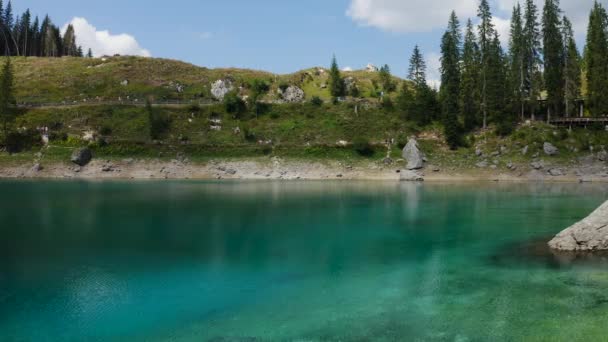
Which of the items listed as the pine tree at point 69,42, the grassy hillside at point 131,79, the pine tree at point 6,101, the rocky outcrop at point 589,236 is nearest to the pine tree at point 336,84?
the grassy hillside at point 131,79

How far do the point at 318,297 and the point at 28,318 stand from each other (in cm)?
1183

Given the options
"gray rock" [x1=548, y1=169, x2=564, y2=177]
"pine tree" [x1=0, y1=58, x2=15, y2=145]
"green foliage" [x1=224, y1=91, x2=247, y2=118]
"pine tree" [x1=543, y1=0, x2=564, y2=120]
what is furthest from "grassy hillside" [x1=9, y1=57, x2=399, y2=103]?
"gray rock" [x1=548, y1=169, x2=564, y2=177]

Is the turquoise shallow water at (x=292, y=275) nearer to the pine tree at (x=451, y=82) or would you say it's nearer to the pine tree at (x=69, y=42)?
the pine tree at (x=451, y=82)

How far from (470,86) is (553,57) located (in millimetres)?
17933

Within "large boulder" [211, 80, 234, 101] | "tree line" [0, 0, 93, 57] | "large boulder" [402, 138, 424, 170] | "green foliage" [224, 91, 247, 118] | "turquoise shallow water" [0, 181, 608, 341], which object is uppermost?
"tree line" [0, 0, 93, 57]

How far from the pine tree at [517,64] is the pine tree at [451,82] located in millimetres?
11520

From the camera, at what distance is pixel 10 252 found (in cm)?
2706

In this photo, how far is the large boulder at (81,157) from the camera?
85.4 m

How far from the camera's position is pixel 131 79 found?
129500 mm

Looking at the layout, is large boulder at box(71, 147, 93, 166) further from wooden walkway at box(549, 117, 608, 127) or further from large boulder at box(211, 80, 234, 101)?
wooden walkway at box(549, 117, 608, 127)

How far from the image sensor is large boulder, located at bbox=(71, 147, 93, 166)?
280 feet

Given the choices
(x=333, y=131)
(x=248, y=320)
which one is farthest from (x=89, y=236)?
(x=333, y=131)

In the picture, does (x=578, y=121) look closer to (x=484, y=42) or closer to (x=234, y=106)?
(x=484, y=42)

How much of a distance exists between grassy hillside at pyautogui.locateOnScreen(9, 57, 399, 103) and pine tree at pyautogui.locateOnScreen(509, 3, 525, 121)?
130 ft
